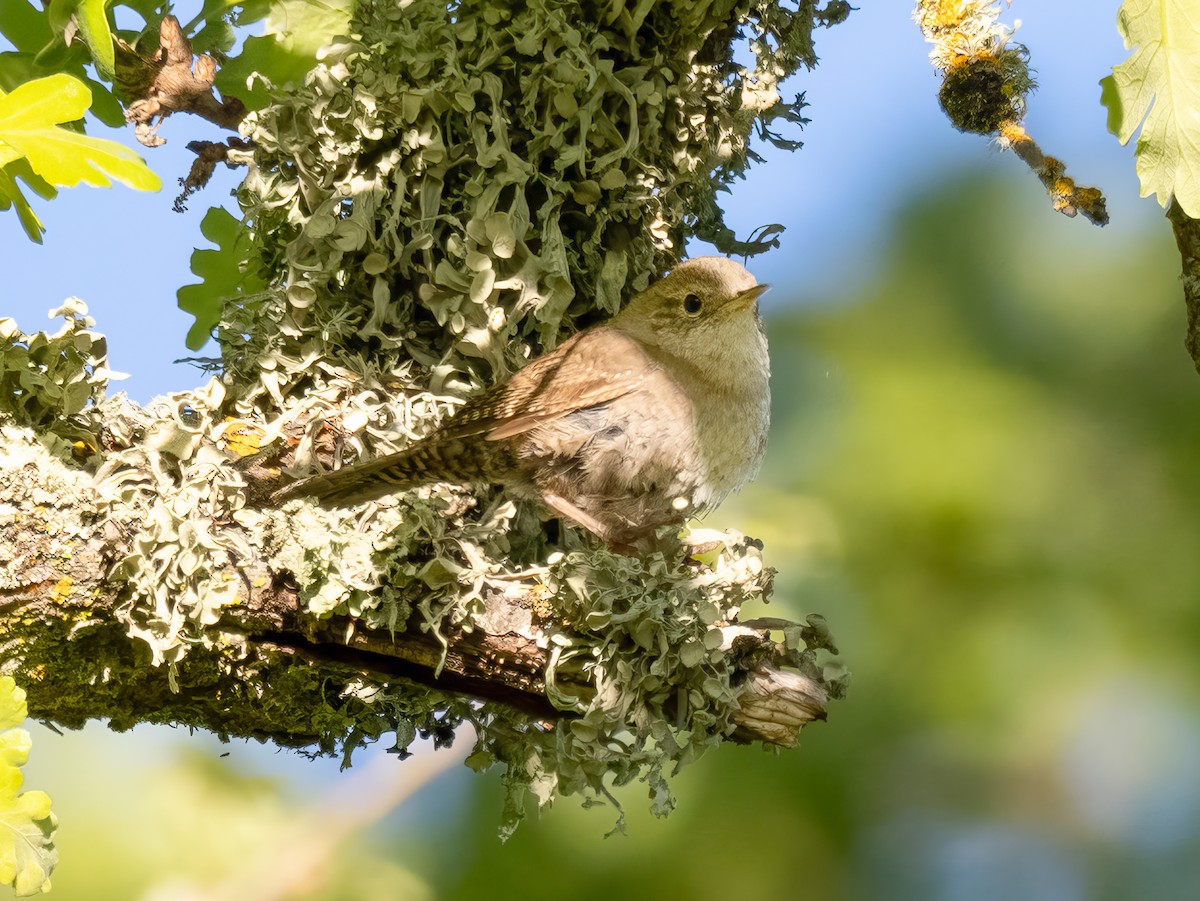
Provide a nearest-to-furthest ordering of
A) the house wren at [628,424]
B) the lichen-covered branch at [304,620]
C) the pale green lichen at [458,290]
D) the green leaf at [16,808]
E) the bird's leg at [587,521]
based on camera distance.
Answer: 1. the green leaf at [16,808]
2. the lichen-covered branch at [304,620]
3. the pale green lichen at [458,290]
4. the house wren at [628,424]
5. the bird's leg at [587,521]

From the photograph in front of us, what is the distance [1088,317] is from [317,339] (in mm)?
2563

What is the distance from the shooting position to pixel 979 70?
9.27 feet

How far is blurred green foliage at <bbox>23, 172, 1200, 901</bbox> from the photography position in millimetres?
3146

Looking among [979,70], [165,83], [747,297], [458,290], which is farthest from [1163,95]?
[165,83]

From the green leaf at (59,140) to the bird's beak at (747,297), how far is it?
153 cm

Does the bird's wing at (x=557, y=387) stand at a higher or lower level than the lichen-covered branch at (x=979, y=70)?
lower

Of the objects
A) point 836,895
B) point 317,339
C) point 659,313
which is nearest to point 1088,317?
point 659,313

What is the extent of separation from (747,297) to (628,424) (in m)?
0.47

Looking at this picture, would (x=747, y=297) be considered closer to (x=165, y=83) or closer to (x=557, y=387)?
(x=557, y=387)

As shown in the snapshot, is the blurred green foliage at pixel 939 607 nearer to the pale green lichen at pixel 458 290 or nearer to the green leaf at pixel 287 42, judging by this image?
the pale green lichen at pixel 458 290

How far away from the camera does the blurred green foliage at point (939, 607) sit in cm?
315

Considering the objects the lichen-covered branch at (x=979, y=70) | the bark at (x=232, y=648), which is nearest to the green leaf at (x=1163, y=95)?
the lichen-covered branch at (x=979, y=70)

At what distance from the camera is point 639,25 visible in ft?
9.64

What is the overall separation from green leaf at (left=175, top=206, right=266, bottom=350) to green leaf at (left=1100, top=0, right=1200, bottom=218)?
2506mm
